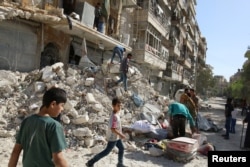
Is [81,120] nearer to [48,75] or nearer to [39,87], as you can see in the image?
[39,87]

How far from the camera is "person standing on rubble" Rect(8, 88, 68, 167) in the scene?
251 cm

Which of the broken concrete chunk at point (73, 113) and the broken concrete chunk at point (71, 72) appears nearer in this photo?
the broken concrete chunk at point (73, 113)

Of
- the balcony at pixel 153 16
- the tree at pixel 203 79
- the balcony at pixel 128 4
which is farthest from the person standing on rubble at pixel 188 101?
the tree at pixel 203 79

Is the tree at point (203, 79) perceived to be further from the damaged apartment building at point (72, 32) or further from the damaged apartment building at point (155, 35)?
the damaged apartment building at point (72, 32)

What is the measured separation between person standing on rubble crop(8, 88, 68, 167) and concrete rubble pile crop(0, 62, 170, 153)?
467 centimetres

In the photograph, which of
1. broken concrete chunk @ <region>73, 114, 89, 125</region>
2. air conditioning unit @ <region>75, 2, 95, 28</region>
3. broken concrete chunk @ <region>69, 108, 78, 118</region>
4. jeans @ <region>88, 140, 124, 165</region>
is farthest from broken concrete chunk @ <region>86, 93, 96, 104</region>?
air conditioning unit @ <region>75, 2, 95, 28</region>

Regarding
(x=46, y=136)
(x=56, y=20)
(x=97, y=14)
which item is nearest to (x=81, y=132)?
(x=46, y=136)

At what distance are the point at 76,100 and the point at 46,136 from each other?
7.19 metres

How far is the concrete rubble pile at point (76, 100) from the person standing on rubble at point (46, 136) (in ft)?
15.3

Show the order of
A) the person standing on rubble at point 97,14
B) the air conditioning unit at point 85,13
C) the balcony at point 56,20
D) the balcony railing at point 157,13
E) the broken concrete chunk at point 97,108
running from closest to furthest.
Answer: the broken concrete chunk at point 97,108 < the balcony at point 56,20 < the air conditioning unit at point 85,13 < the person standing on rubble at point 97,14 < the balcony railing at point 157,13

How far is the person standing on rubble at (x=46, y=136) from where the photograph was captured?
251 centimetres

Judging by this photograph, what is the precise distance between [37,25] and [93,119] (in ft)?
23.0

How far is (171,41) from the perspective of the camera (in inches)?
1403

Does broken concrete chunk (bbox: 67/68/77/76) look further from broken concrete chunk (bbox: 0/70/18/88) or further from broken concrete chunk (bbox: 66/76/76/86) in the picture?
broken concrete chunk (bbox: 0/70/18/88)
